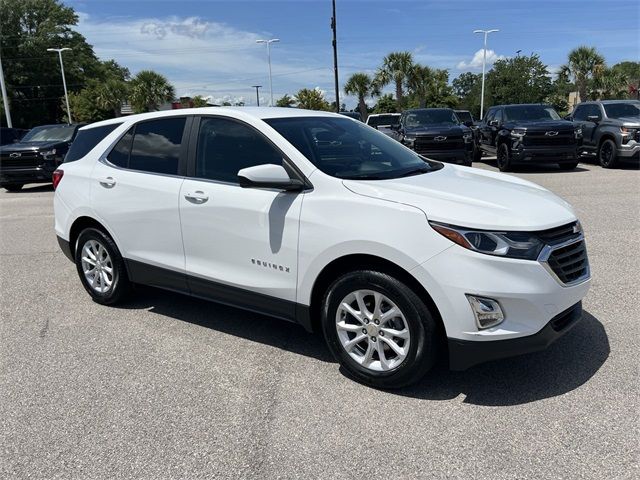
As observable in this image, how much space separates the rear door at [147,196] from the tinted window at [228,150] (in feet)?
0.65

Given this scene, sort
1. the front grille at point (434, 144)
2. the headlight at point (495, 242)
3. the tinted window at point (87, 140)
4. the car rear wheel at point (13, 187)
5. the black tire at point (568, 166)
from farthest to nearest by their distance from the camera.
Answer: the car rear wheel at point (13, 187) → the black tire at point (568, 166) → the front grille at point (434, 144) → the tinted window at point (87, 140) → the headlight at point (495, 242)

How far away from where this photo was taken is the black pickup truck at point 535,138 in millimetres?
14055

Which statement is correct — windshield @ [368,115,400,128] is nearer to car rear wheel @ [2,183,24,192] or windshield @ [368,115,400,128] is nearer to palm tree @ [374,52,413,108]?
car rear wheel @ [2,183,24,192]

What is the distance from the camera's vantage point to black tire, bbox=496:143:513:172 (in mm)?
14641

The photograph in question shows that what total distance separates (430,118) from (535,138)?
2.89 m

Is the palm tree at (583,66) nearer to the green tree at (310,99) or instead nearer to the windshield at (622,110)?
the green tree at (310,99)

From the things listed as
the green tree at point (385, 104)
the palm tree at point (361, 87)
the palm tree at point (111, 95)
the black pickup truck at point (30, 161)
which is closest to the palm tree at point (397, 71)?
the palm tree at point (361, 87)

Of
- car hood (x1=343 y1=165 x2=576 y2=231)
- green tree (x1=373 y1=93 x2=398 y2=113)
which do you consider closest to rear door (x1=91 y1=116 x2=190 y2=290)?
car hood (x1=343 y1=165 x2=576 y2=231)

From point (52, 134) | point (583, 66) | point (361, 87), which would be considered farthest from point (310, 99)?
point (52, 134)

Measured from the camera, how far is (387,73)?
157ft

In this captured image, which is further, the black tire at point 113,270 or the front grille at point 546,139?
the front grille at point 546,139

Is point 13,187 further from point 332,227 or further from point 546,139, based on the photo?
point 332,227

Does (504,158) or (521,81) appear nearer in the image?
(504,158)

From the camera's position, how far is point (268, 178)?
3.42m
